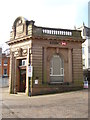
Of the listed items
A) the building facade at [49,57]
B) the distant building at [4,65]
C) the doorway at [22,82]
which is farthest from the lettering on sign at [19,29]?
the distant building at [4,65]

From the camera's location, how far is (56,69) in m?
19.6

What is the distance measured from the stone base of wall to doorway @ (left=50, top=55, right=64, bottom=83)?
31.3 inches

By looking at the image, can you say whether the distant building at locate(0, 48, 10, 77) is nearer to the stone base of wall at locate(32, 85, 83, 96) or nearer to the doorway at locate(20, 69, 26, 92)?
the doorway at locate(20, 69, 26, 92)

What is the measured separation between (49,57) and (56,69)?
5.49 feet

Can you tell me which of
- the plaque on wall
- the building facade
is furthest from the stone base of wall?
the plaque on wall

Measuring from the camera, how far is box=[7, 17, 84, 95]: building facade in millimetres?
18547

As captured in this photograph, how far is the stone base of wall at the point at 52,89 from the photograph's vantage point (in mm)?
18281

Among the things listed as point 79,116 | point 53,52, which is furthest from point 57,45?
point 79,116

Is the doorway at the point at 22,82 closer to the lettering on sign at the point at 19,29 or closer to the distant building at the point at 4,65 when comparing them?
the lettering on sign at the point at 19,29

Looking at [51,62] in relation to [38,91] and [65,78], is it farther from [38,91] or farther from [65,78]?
[38,91]

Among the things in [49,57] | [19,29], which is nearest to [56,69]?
[49,57]

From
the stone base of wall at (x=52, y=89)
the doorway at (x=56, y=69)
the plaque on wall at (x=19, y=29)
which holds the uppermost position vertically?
the plaque on wall at (x=19, y=29)

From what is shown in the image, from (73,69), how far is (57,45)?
3.23 meters

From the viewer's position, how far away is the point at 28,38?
1902 centimetres
